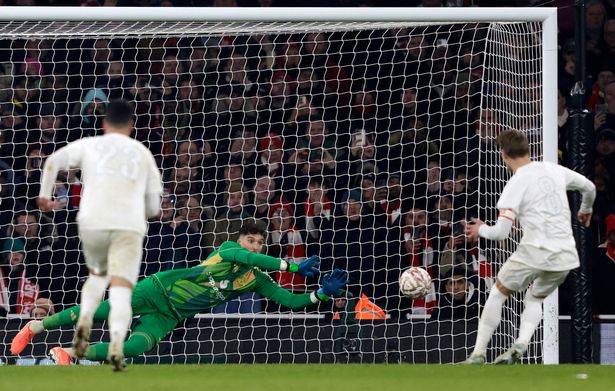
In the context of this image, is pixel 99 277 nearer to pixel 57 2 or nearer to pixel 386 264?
pixel 386 264

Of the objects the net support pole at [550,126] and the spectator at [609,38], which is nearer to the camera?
the net support pole at [550,126]

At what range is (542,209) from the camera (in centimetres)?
821

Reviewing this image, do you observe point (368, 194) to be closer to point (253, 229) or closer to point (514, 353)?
point (253, 229)

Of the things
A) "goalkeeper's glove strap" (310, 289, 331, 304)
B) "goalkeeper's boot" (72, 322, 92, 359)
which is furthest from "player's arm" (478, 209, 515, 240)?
"goalkeeper's boot" (72, 322, 92, 359)

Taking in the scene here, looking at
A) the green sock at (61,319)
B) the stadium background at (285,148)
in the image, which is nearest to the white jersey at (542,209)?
the stadium background at (285,148)

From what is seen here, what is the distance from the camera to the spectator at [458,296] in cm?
1120

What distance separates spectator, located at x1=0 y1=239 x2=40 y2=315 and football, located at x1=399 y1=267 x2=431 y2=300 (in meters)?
3.50

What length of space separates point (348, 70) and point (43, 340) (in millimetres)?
4016

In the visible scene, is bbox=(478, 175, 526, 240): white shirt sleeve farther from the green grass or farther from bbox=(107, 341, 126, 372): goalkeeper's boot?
bbox=(107, 341, 126, 372): goalkeeper's boot

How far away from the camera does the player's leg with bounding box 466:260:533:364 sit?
328 inches

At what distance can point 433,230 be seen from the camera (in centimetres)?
1176

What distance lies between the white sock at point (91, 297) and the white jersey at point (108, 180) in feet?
1.10

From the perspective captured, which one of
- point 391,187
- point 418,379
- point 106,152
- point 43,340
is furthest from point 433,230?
point 106,152

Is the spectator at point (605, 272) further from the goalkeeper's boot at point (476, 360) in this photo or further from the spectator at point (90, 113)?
the spectator at point (90, 113)
